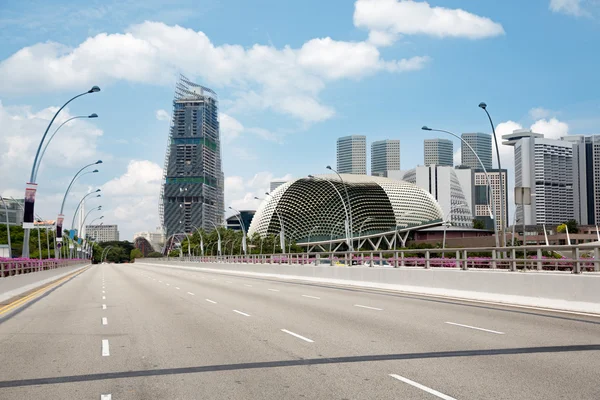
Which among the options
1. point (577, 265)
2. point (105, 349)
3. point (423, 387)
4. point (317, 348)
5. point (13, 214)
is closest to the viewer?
point (423, 387)

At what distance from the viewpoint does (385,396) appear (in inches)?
288

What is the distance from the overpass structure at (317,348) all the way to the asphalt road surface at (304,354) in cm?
3

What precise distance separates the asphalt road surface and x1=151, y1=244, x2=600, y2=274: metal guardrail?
2571mm

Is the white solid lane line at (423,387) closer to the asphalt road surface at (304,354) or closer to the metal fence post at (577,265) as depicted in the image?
the asphalt road surface at (304,354)

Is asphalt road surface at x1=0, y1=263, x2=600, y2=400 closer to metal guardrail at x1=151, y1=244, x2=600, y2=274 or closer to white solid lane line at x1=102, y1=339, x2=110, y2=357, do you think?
white solid lane line at x1=102, y1=339, x2=110, y2=357

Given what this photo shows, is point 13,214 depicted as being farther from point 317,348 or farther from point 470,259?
point 317,348

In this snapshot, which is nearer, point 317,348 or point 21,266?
point 317,348

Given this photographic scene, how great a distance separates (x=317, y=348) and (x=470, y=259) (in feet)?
51.2

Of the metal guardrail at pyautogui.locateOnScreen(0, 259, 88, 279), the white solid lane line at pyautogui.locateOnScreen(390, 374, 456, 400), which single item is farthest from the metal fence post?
the metal guardrail at pyautogui.locateOnScreen(0, 259, 88, 279)

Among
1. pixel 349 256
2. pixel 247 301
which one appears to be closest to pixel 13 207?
pixel 349 256

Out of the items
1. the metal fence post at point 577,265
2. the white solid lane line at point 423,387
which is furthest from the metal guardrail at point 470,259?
the white solid lane line at point 423,387

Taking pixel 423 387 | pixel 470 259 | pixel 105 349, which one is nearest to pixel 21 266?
pixel 470 259

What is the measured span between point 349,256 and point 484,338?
25.5m

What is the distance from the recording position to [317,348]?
11.0 m
